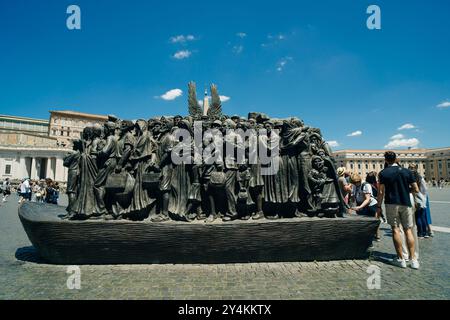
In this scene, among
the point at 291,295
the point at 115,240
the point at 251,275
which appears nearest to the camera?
the point at 291,295

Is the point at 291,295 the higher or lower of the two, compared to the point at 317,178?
lower

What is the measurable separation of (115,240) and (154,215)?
947 millimetres

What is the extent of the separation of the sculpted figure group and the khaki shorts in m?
1.00

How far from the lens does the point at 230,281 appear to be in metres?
4.49

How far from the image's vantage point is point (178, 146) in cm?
594

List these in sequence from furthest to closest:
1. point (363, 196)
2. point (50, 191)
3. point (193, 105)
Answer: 1. point (50, 191)
2. point (193, 105)
3. point (363, 196)

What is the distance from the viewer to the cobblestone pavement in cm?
397

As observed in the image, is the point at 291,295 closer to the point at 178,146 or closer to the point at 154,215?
the point at 154,215

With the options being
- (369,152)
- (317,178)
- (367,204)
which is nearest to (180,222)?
(317,178)

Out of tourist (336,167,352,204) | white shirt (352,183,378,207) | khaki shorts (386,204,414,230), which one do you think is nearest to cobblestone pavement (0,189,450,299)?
khaki shorts (386,204,414,230)

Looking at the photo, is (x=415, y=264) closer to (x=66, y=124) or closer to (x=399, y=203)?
(x=399, y=203)

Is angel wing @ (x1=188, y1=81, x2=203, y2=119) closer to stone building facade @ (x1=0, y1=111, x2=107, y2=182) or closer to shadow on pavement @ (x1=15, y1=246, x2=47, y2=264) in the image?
shadow on pavement @ (x1=15, y1=246, x2=47, y2=264)

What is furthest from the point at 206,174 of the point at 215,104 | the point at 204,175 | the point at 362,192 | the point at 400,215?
the point at 362,192

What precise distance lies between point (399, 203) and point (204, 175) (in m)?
4.30
